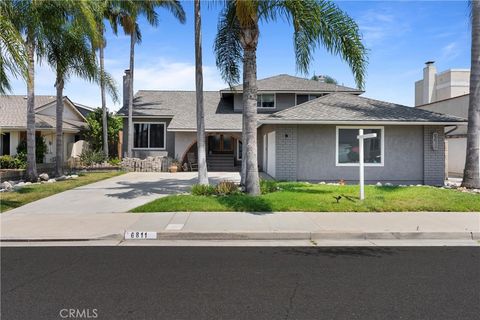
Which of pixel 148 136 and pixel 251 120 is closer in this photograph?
pixel 251 120

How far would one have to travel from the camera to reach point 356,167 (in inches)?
634

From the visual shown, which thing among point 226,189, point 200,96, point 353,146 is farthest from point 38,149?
point 353,146

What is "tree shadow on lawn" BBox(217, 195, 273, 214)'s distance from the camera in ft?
34.0

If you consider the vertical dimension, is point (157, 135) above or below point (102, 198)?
above

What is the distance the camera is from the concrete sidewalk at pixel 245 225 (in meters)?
7.93

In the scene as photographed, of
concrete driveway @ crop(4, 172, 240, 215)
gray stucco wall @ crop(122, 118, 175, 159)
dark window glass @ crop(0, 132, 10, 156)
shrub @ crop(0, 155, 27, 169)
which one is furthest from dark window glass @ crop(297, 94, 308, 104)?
dark window glass @ crop(0, 132, 10, 156)

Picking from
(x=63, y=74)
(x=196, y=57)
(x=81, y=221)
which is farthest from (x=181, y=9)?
(x=81, y=221)

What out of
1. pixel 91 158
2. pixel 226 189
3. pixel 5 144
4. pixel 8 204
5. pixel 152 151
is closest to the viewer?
pixel 8 204

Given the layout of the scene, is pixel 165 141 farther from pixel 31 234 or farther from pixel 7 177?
pixel 31 234

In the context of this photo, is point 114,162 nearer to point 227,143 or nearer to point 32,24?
point 227,143

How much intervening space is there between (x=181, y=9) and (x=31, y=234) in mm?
22150

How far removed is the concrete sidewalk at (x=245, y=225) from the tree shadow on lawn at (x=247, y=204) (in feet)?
1.35

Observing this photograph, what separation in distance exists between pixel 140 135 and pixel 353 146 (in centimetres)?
1547

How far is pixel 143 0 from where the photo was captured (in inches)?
959
